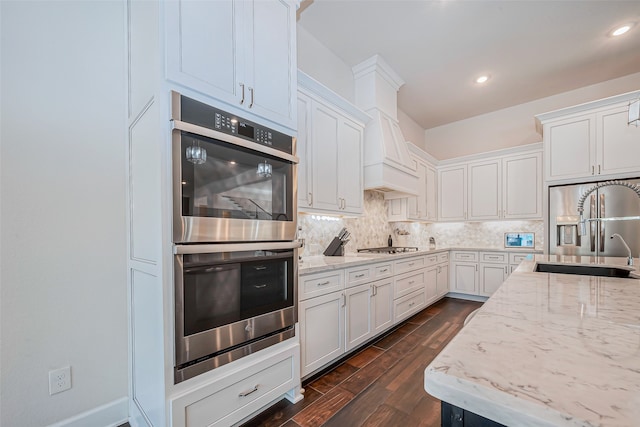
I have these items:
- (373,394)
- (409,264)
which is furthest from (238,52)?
(409,264)

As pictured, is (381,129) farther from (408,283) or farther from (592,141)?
(592,141)

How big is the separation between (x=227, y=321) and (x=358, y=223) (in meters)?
2.54

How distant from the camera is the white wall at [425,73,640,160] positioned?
3834mm

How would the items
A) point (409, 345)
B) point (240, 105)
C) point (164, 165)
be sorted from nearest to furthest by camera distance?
point (164, 165) < point (240, 105) < point (409, 345)

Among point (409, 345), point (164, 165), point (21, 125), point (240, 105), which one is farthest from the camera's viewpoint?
point (409, 345)

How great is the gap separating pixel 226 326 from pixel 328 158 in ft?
5.91

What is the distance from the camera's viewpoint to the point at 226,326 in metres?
1.44

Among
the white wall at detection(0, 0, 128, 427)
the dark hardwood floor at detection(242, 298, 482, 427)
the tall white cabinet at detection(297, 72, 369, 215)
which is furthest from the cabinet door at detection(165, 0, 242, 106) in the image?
the dark hardwood floor at detection(242, 298, 482, 427)

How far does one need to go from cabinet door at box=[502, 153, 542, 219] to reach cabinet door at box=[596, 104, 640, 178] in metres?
0.77

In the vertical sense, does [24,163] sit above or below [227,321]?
above

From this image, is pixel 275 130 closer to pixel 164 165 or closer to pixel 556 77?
pixel 164 165

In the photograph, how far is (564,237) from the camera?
3.57 meters

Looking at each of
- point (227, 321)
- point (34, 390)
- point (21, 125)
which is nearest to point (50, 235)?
point (21, 125)

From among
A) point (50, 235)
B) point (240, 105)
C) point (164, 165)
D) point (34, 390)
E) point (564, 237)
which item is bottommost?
point (34, 390)
